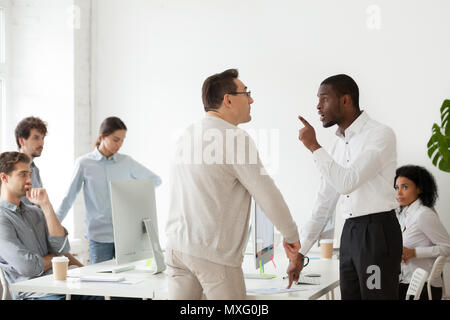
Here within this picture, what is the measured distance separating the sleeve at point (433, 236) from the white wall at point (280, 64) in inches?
19.3

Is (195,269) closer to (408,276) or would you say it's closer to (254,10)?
(408,276)

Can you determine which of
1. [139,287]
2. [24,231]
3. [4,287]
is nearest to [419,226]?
[139,287]

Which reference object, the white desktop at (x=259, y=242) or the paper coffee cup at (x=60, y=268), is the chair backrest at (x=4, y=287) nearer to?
the paper coffee cup at (x=60, y=268)

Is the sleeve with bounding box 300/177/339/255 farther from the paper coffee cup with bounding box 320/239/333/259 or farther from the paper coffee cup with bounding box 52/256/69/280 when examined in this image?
the paper coffee cup with bounding box 52/256/69/280

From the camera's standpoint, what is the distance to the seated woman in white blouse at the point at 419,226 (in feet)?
12.8

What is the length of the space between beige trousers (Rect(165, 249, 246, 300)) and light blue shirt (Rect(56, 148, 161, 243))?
215cm

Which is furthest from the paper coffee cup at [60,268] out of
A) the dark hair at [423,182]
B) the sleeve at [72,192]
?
the dark hair at [423,182]

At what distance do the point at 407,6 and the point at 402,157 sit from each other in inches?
47.1

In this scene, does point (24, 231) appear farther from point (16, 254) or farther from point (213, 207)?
point (213, 207)

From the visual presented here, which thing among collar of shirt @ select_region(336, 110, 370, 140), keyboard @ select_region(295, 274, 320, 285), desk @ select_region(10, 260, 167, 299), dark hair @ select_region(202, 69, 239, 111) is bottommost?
desk @ select_region(10, 260, 167, 299)

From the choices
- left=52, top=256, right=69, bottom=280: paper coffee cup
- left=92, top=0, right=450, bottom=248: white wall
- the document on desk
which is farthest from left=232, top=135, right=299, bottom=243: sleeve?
left=92, top=0, right=450, bottom=248: white wall

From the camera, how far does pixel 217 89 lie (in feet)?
7.61

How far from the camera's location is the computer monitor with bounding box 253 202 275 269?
3014 mm

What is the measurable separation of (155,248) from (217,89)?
4.01 ft
